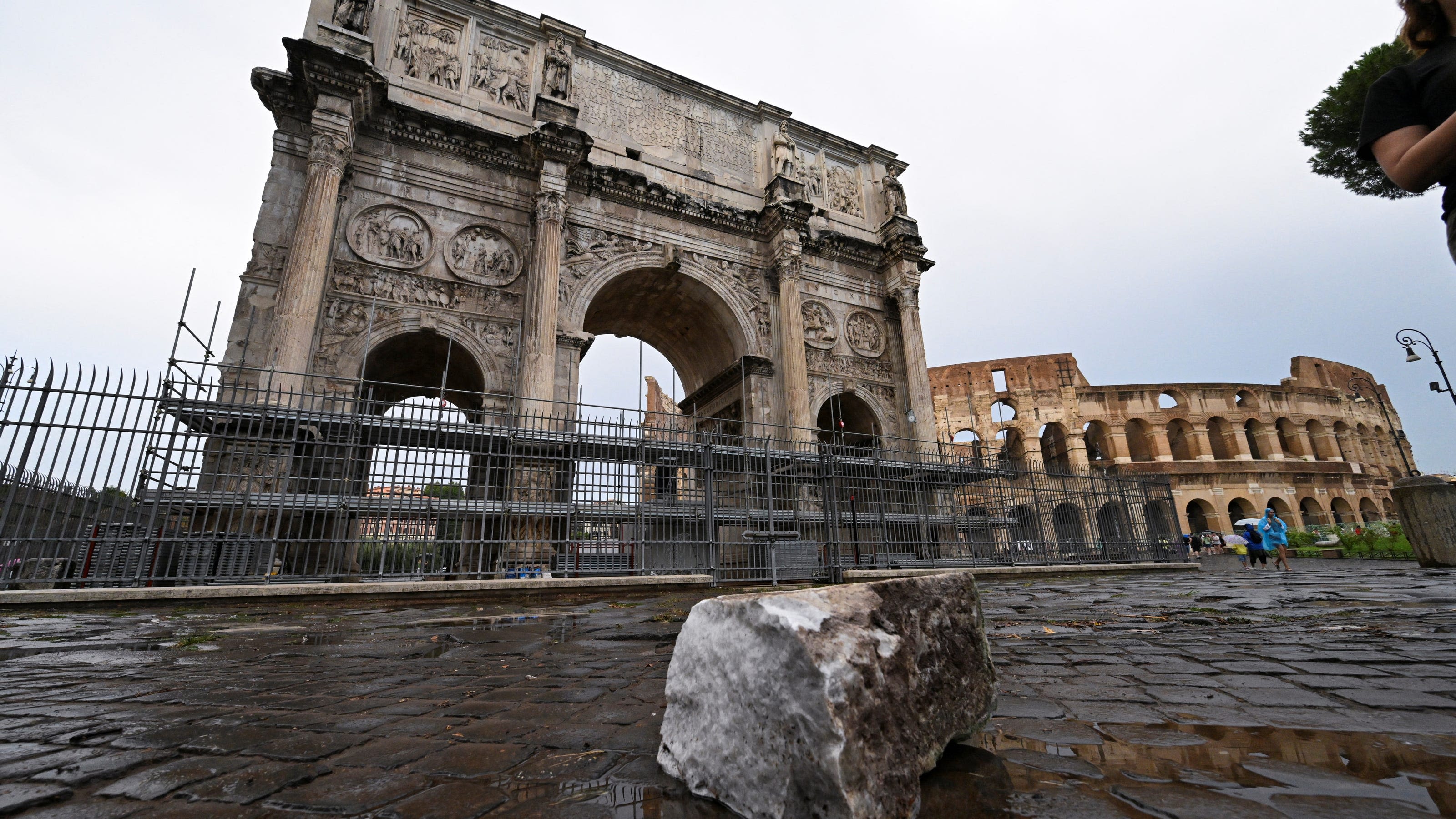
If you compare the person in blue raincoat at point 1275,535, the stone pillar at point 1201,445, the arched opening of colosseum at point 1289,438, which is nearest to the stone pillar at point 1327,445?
the arched opening of colosseum at point 1289,438

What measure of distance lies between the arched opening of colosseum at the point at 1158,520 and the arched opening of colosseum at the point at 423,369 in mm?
14464

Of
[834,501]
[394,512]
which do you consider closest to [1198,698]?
[834,501]

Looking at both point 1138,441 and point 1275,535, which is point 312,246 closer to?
point 1275,535

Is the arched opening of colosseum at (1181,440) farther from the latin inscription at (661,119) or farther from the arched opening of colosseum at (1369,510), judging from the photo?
the latin inscription at (661,119)

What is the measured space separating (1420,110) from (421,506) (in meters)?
8.05

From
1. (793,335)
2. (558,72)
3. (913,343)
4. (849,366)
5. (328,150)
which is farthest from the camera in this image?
(913,343)

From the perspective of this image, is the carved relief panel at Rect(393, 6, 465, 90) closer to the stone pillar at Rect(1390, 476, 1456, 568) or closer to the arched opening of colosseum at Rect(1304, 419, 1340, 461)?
the stone pillar at Rect(1390, 476, 1456, 568)

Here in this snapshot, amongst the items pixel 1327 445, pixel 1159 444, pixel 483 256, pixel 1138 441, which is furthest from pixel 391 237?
pixel 1327 445

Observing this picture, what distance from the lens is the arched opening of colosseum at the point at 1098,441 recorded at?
28.4 m

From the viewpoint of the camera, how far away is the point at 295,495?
253 inches

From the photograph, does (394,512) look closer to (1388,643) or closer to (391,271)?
(391,271)

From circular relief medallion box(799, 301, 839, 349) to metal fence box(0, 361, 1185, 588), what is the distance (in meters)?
4.95

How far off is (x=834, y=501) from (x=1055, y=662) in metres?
5.43

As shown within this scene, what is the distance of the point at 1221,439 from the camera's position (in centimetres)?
3033
